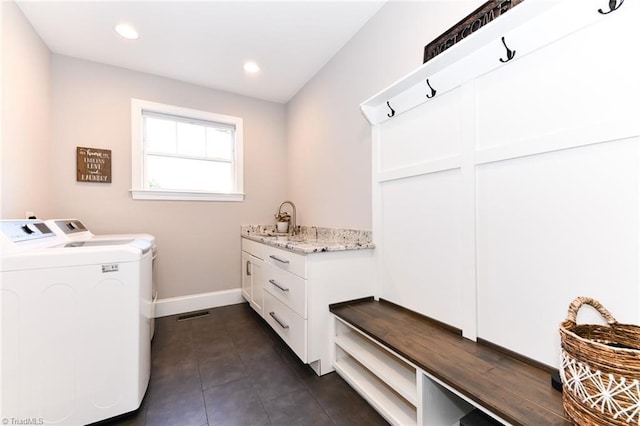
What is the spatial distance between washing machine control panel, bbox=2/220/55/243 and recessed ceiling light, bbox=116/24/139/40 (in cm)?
162

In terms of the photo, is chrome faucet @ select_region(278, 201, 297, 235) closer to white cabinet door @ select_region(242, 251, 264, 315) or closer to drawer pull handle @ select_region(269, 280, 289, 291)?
white cabinet door @ select_region(242, 251, 264, 315)

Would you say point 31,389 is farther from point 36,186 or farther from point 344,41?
point 344,41

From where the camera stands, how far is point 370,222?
2.00 m

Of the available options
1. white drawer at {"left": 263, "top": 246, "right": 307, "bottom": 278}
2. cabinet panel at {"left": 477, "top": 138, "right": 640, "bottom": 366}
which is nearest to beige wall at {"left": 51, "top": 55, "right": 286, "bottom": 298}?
white drawer at {"left": 263, "top": 246, "right": 307, "bottom": 278}

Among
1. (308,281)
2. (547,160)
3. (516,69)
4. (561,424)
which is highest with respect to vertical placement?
(516,69)

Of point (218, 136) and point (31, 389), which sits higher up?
point (218, 136)

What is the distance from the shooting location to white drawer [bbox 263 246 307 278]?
1.70m

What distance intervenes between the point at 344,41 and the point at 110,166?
255 centimetres

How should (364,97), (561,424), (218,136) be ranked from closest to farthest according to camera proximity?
(561,424)
(364,97)
(218,136)

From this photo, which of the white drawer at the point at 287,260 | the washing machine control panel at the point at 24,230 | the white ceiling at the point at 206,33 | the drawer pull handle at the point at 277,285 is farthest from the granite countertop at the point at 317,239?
the white ceiling at the point at 206,33

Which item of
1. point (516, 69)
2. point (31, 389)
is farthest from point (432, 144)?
point (31, 389)

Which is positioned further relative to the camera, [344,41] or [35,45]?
[344,41]

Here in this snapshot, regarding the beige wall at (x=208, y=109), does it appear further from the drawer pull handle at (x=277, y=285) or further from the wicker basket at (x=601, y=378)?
the wicker basket at (x=601, y=378)

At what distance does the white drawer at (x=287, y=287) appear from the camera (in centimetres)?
170
